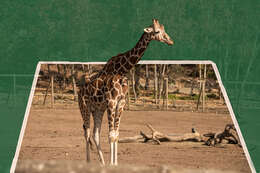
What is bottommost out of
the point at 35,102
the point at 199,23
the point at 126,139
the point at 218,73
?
the point at 126,139

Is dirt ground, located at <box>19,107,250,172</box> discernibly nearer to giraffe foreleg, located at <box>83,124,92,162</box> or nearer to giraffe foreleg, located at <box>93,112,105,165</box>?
giraffe foreleg, located at <box>83,124,92,162</box>

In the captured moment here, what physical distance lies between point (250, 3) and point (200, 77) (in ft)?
5.18

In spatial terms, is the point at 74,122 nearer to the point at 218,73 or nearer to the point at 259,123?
the point at 218,73

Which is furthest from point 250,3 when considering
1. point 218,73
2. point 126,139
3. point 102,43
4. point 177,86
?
point 126,139

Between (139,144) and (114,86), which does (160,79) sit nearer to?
(139,144)

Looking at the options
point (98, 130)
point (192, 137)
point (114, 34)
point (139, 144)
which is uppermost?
→ point (114, 34)

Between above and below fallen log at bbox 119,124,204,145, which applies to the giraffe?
above

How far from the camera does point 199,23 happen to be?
23.8ft

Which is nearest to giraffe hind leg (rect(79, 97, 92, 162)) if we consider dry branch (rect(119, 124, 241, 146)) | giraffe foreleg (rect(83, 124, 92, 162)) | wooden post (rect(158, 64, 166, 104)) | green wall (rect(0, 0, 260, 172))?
giraffe foreleg (rect(83, 124, 92, 162))

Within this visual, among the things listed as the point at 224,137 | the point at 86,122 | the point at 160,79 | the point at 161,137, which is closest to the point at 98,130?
the point at 86,122

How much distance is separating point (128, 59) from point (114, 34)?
1.73 metres

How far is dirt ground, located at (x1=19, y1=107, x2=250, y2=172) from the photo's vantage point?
6262mm

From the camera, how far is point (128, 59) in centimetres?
558

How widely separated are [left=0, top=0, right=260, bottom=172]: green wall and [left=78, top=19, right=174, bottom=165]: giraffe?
1457mm
